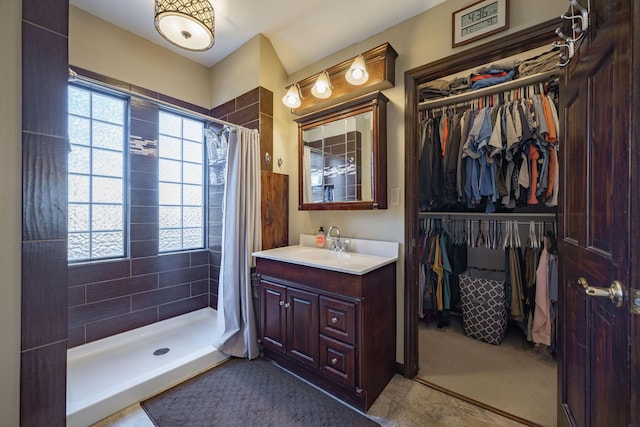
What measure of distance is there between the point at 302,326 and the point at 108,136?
2.32 meters

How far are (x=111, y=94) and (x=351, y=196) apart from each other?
7.52ft

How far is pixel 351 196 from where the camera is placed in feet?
6.65

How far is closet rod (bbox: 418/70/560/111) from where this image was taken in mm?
1945

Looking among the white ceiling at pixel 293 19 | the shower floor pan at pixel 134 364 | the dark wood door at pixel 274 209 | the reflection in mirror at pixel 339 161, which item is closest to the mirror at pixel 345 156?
the reflection in mirror at pixel 339 161

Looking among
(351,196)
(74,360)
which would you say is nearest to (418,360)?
(351,196)

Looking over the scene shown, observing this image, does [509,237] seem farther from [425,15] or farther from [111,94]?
[111,94]

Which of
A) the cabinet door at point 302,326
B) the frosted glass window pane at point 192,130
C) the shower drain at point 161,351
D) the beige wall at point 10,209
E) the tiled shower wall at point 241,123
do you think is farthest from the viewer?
the frosted glass window pane at point 192,130

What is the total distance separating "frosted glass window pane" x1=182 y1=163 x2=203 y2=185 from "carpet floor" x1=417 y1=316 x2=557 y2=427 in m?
2.80

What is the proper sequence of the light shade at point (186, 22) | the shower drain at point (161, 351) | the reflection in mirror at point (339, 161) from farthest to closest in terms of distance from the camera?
the shower drain at point (161, 351)
the reflection in mirror at point (339, 161)
the light shade at point (186, 22)

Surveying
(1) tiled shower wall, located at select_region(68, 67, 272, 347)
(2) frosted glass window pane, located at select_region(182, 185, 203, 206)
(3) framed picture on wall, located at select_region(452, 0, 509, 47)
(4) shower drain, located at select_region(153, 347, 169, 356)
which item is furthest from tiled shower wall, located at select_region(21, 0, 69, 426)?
(3) framed picture on wall, located at select_region(452, 0, 509, 47)

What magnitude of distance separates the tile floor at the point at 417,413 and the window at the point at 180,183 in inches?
56.7

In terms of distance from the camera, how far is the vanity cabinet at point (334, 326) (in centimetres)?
150

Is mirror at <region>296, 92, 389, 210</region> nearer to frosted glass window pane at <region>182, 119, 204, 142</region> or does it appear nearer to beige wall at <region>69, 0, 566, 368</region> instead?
beige wall at <region>69, 0, 566, 368</region>

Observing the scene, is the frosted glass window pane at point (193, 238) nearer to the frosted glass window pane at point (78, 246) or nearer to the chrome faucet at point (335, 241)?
the frosted glass window pane at point (78, 246)
